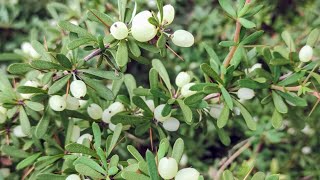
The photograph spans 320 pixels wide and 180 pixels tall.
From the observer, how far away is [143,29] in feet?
3.48

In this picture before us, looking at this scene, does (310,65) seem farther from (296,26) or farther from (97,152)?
(296,26)

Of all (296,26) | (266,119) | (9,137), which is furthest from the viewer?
(296,26)

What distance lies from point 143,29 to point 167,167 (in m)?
0.31

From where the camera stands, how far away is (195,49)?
202cm

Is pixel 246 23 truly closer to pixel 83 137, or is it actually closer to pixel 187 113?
pixel 187 113

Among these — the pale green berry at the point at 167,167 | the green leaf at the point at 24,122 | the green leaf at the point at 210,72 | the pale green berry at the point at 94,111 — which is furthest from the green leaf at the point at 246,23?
the green leaf at the point at 24,122

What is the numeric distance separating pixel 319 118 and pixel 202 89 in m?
1.01

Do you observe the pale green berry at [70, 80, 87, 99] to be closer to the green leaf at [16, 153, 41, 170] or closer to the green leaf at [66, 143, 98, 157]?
the green leaf at [66, 143, 98, 157]

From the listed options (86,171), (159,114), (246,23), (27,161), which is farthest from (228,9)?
(27,161)

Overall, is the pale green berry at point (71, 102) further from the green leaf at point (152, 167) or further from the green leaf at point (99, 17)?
the green leaf at point (152, 167)

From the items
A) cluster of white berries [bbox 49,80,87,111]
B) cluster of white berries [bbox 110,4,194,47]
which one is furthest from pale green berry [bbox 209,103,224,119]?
cluster of white berries [bbox 49,80,87,111]

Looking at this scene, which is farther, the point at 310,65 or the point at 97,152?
the point at 310,65

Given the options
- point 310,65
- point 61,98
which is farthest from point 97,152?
point 310,65

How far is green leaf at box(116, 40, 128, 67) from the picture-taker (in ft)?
3.54
